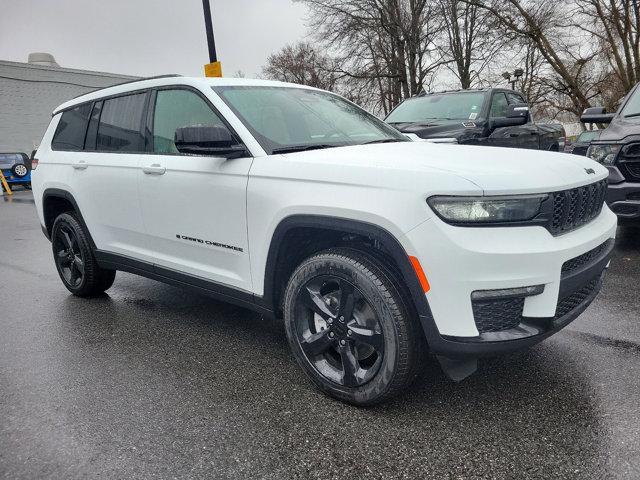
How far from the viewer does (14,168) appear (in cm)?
1983

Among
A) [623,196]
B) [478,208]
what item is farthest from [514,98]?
[478,208]

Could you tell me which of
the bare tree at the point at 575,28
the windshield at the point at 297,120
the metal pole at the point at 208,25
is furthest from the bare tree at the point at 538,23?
the windshield at the point at 297,120

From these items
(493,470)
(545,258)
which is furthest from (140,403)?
(545,258)

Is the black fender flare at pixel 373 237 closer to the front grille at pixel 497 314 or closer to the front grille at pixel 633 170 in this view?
the front grille at pixel 497 314

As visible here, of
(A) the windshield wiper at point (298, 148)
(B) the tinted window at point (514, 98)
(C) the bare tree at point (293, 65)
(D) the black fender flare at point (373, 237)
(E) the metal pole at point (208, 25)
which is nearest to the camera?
(D) the black fender flare at point (373, 237)

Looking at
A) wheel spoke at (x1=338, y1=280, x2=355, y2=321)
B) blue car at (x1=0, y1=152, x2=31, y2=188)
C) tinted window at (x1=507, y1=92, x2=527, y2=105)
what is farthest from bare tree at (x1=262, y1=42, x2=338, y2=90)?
wheel spoke at (x1=338, y1=280, x2=355, y2=321)

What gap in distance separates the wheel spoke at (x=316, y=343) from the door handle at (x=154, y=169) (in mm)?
1521

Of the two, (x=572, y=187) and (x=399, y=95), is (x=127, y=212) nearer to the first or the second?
(x=572, y=187)

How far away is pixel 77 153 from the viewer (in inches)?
172

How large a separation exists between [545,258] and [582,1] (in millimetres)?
24894

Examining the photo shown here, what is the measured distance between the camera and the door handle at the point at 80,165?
4206 mm

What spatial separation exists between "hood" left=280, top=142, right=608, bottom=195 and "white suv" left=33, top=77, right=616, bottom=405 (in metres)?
0.01

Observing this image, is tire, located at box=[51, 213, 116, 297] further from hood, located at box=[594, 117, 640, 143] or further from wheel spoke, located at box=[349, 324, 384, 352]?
hood, located at box=[594, 117, 640, 143]

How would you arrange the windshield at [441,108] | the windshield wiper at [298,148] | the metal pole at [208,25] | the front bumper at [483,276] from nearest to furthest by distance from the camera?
the front bumper at [483,276] → the windshield wiper at [298,148] → the windshield at [441,108] → the metal pole at [208,25]
